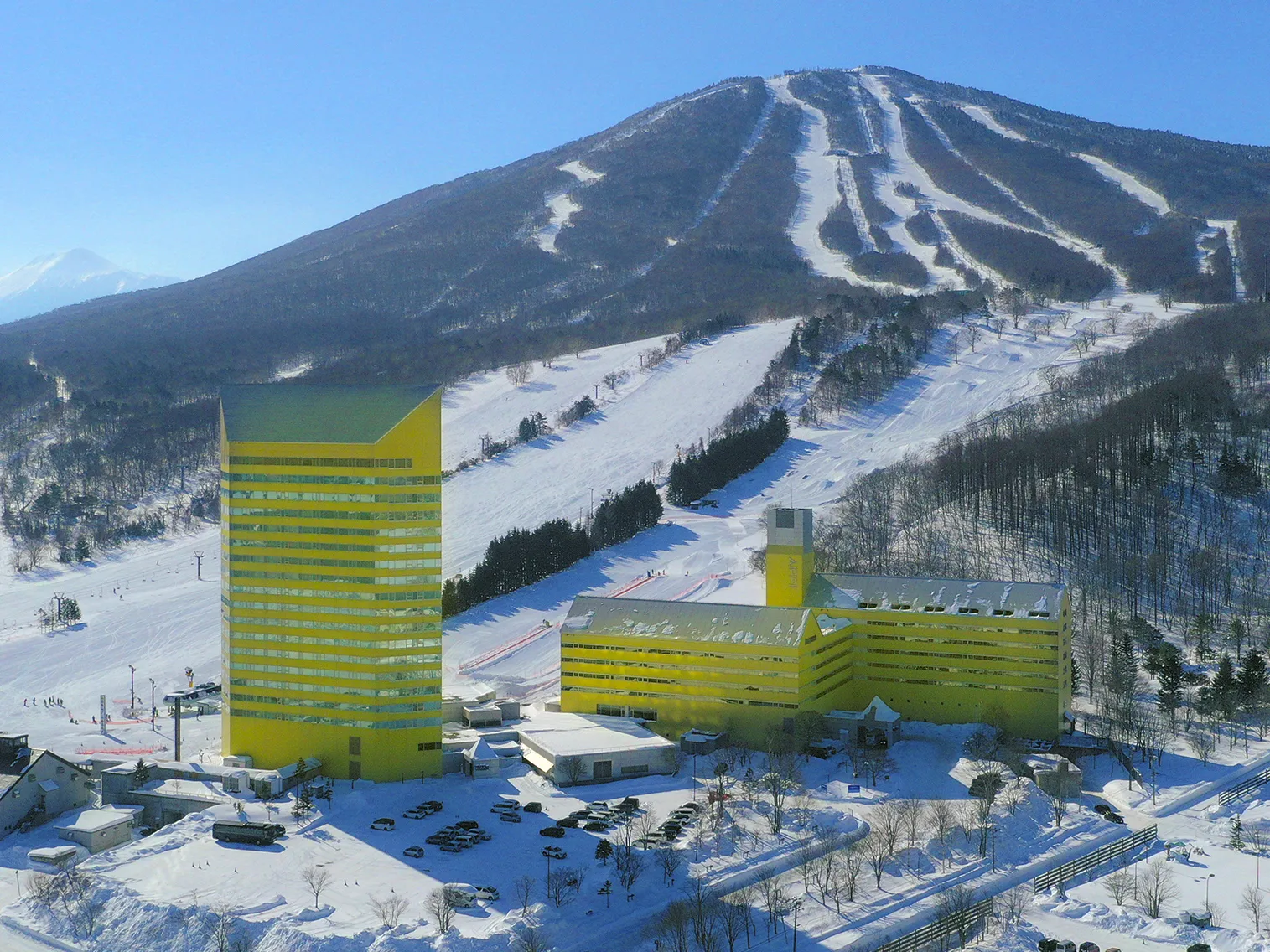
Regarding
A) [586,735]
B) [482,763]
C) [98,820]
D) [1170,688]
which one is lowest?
[98,820]

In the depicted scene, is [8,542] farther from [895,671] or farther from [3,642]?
[895,671]

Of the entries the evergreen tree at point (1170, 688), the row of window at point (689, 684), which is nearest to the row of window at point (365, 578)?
the row of window at point (689, 684)

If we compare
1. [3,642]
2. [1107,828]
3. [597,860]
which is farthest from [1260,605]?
[3,642]

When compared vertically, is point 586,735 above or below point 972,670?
below

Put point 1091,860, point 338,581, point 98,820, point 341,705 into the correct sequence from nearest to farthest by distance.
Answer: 1. point 1091,860
2. point 98,820
3. point 341,705
4. point 338,581

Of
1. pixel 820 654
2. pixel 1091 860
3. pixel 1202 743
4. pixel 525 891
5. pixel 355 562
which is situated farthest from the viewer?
pixel 820 654

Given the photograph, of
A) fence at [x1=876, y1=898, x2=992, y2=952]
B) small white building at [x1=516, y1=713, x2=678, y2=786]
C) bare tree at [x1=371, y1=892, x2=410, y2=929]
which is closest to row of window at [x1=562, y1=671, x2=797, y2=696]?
small white building at [x1=516, y1=713, x2=678, y2=786]

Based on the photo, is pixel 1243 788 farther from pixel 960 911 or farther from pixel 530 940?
pixel 530 940

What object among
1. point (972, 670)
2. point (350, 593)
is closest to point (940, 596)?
point (972, 670)
